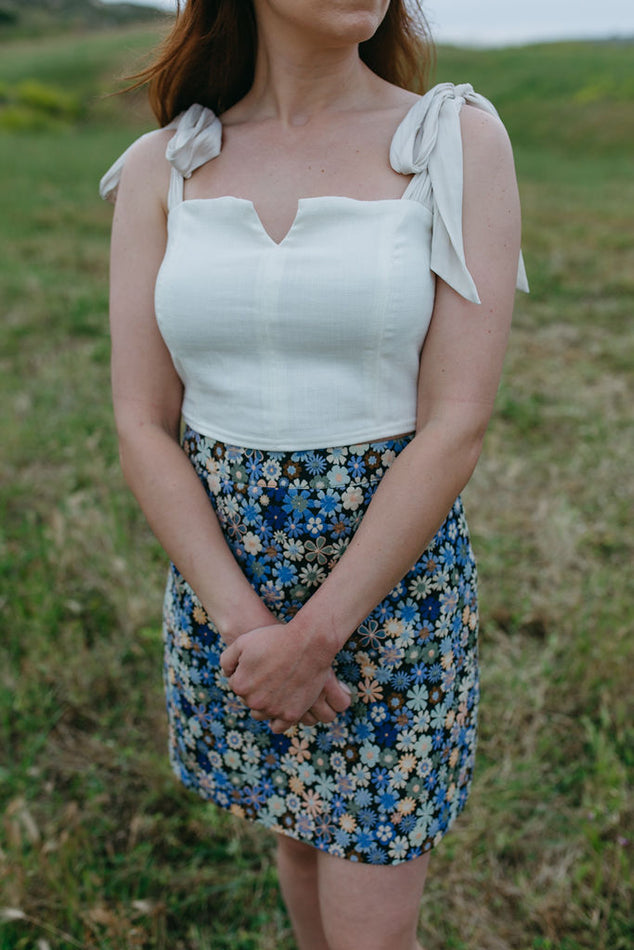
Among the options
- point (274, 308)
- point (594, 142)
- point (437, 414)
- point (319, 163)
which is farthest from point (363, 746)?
point (594, 142)

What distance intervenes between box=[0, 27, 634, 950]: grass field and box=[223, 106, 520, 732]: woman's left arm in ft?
2.65

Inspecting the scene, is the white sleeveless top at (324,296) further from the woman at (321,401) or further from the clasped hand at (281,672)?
the clasped hand at (281,672)

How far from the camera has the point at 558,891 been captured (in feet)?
7.06

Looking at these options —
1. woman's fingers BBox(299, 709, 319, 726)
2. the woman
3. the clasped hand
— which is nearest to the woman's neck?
the woman

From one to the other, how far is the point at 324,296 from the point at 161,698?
189 centimetres

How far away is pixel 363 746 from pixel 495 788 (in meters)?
1.16

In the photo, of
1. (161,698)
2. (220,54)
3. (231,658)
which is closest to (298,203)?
(220,54)

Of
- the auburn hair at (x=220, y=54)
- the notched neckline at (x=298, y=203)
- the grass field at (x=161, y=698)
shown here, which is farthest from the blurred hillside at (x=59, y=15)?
the notched neckline at (x=298, y=203)

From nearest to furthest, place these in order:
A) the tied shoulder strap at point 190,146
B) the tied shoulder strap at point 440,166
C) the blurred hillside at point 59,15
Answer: the tied shoulder strap at point 440,166 < the tied shoulder strap at point 190,146 < the blurred hillside at point 59,15

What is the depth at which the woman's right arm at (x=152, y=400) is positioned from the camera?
146 centimetres

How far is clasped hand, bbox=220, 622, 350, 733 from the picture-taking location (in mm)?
1351

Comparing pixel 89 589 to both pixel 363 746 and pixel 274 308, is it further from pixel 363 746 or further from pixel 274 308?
pixel 274 308

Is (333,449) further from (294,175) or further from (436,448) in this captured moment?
(294,175)

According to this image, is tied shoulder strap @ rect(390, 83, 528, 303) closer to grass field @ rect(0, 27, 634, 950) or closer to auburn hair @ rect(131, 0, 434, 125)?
auburn hair @ rect(131, 0, 434, 125)
